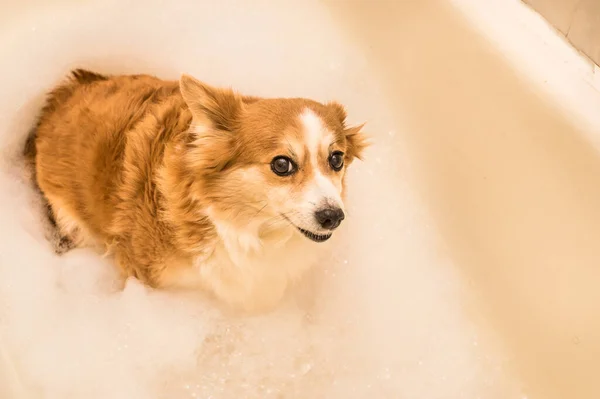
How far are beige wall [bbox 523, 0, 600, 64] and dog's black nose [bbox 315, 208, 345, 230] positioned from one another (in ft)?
2.76

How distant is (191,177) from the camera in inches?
48.0

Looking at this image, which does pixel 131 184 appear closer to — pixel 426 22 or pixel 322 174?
pixel 322 174

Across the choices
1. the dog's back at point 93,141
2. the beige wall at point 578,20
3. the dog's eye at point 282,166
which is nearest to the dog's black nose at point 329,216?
the dog's eye at point 282,166

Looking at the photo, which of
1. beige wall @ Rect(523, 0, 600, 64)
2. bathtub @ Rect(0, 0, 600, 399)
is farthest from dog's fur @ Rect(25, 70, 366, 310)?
beige wall @ Rect(523, 0, 600, 64)

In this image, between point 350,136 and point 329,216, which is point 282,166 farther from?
point 350,136

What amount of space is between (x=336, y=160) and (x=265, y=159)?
0.19m

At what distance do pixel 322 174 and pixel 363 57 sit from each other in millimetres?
971

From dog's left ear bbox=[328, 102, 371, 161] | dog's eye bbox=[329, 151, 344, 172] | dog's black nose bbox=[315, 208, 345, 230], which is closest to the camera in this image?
dog's black nose bbox=[315, 208, 345, 230]

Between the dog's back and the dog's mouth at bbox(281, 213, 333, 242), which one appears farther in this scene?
the dog's back

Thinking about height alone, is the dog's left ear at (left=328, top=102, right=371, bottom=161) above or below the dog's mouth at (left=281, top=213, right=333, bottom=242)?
above

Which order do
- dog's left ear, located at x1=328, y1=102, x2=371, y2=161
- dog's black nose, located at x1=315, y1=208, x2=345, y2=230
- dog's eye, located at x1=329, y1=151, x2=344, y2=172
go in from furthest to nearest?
dog's left ear, located at x1=328, y1=102, x2=371, y2=161 → dog's eye, located at x1=329, y1=151, x2=344, y2=172 → dog's black nose, located at x1=315, y1=208, x2=345, y2=230

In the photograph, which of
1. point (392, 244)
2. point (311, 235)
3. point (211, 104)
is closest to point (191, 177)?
point (211, 104)

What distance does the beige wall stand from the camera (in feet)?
4.29

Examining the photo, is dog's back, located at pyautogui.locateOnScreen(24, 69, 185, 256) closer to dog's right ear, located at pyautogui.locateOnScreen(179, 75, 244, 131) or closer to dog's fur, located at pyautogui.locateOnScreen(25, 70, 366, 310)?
dog's fur, located at pyautogui.locateOnScreen(25, 70, 366, 310)
